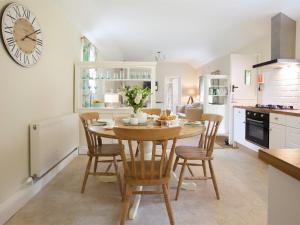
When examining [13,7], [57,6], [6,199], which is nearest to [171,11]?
[57,6]

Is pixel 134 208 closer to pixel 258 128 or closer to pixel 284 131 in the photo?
pixel 284 131

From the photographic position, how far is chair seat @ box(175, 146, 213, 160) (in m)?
2.62

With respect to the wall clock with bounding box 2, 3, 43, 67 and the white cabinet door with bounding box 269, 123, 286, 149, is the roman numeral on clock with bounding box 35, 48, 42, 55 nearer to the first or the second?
the wall clock with bounding box 2, 3, 43, 67

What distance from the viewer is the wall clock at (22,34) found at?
87.6 inches

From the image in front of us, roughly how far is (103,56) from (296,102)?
5323mm

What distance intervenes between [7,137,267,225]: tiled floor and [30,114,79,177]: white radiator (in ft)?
0.89

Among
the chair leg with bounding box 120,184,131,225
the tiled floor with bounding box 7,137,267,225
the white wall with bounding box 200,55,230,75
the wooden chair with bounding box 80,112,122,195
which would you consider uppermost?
the white wall with bounding box 200,55,230,75

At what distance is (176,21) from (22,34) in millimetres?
3331

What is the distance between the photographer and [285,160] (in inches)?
33.6

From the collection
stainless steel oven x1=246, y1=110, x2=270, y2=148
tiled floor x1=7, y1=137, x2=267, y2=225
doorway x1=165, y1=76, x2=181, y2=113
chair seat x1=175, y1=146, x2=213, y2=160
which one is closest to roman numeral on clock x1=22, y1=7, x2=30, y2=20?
tiled floor x1=7, y1=137, x2=267, y2=225

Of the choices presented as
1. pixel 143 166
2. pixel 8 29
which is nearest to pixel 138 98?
pixel 143 166

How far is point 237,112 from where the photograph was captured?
507cm

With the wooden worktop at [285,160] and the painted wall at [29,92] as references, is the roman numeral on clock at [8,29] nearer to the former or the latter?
the painted wall at [29,92]

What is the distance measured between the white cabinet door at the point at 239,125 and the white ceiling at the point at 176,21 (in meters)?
1.70
